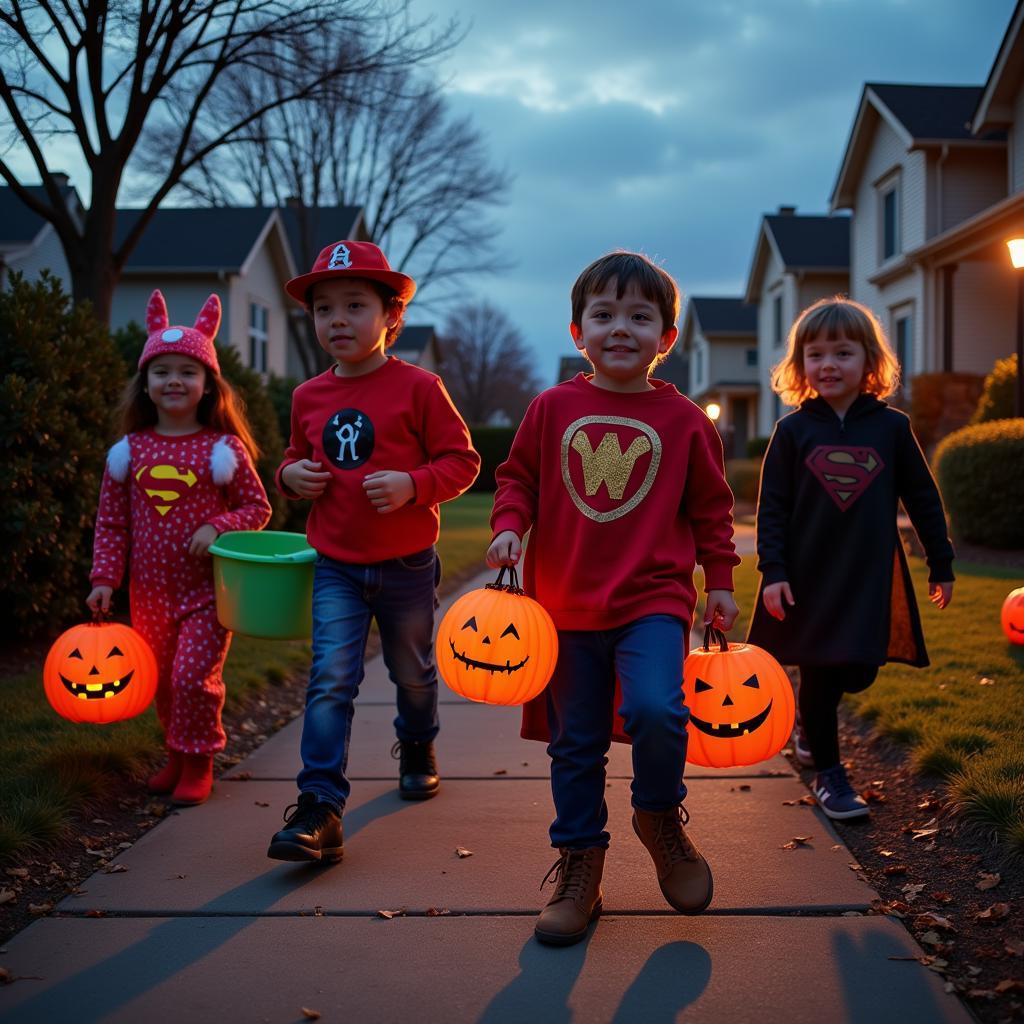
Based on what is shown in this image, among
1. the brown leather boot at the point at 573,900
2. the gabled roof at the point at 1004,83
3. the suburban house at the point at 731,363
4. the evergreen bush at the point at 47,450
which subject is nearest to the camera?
the brown leather boot at the point at 573,900

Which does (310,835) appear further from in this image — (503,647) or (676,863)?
(676,863)

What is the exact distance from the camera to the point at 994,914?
294cm

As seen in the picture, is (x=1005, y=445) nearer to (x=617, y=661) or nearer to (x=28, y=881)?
(x=617, y=661)

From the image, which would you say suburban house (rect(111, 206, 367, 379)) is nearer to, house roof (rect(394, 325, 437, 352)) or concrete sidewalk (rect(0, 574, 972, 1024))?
concrete sidewalk (rect(0, 574, 972, 1024))

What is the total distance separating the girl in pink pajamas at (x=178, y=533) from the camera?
4.18 m

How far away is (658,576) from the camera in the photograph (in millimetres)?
3053

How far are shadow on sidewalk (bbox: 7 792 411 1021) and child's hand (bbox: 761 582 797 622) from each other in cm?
174

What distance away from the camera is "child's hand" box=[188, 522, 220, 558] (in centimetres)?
411

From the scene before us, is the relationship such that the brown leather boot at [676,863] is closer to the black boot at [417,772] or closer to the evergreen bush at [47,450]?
the black boot at [417,772]

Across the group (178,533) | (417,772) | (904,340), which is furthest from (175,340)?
(904,340)

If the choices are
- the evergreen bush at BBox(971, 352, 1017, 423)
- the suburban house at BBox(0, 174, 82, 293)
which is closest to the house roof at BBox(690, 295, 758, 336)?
the suburban house at BBox(0, 174, 82, 293)

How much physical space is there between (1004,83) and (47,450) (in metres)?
18.4

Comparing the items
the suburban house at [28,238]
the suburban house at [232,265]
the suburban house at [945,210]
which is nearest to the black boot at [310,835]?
the suburban house at [945,210]

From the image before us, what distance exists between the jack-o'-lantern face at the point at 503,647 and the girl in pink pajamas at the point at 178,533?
4.97 ft
